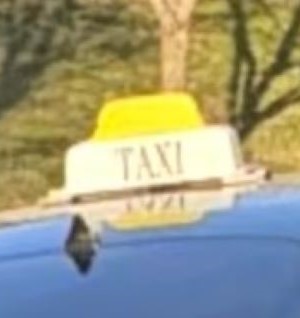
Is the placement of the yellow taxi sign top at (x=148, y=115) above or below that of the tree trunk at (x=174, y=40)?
below

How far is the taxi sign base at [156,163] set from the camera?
3.02m

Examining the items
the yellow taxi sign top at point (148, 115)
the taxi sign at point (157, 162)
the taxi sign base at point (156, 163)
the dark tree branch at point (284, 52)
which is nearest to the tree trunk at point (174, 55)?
the dark tree branch at point (284, 52)

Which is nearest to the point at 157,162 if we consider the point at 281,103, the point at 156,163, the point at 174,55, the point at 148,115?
the point at 156,163

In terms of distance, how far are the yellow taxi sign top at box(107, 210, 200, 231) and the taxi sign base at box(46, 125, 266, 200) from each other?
27.7 inches

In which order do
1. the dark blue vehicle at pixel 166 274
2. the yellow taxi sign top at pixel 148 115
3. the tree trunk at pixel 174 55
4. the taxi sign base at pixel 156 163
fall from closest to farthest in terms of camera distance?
the dark blue vehicle at pixel 166 274
the taxi sign base at pixel 156 163
the yellow taxi sign top at pixel 148 115
the tree trunk at pixel 174 55

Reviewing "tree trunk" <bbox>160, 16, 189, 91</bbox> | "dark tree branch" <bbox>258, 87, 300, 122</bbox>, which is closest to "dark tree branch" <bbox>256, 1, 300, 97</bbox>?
"dark tree branch" <bbox>258, 87, 300, 122</bbox>

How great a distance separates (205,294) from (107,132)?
2.18 meters

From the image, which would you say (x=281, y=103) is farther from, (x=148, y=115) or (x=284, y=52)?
(x=148, y=115)

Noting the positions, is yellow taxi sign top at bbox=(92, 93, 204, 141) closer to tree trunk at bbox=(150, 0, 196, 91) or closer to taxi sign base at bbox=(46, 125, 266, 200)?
taxi sign base at bbox=(46, 125, 266, 200)

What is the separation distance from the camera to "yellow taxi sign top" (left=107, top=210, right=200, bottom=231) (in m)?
2.09

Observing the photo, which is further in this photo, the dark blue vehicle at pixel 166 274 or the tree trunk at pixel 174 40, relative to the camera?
the tree trunk at pixel 174 40

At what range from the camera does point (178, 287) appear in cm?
194

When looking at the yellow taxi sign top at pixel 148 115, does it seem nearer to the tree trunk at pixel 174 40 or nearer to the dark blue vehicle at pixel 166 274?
the dark blue vehicle at pixel 166 274

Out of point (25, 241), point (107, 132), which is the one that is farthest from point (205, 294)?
point (107, 132)
